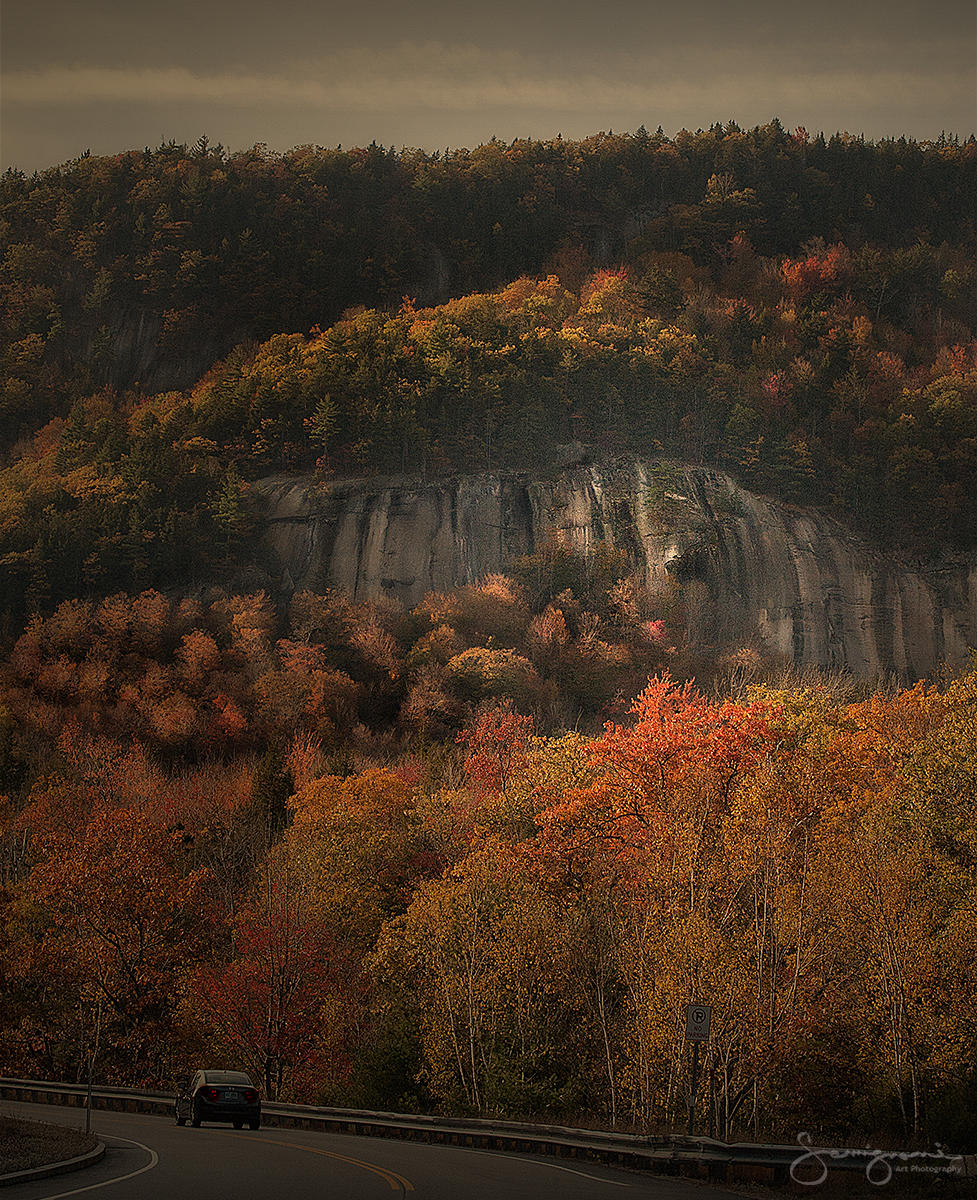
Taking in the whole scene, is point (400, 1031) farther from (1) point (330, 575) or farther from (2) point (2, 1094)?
(1) point (330, 575)

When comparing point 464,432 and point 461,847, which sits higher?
A: point 464,432

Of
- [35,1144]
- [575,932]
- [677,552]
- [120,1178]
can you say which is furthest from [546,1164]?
[677,552]

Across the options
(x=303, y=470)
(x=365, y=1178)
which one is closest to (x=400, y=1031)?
(x=365, y=1178)

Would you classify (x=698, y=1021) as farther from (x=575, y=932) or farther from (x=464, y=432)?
(x=464, y=432)

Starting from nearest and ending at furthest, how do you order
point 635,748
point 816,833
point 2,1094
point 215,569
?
1. point 2,1094
2. point 816,833
3. point 635,748
4. point 215,569

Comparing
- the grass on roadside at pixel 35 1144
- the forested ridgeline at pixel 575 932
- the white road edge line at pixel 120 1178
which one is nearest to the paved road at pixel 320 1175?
the white road edge line at pixel 120 1178

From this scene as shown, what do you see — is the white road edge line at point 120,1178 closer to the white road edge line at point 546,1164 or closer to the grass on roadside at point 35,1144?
the grass on roadside at point 35,1144
